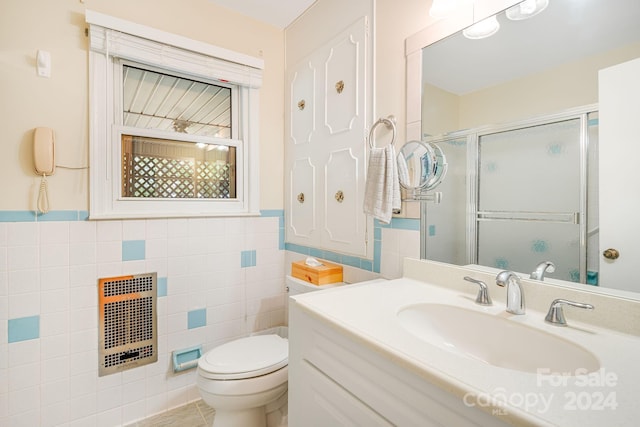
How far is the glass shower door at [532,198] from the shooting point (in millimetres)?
868

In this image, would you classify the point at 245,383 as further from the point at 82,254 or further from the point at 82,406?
the point at 82,254

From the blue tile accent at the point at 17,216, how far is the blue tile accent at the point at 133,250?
38cm

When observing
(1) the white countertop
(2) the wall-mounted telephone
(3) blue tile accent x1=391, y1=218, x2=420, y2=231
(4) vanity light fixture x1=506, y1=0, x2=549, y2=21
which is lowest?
(1) the white countertop

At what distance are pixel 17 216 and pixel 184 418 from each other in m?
1.31

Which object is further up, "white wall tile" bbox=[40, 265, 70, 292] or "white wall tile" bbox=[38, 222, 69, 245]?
"white wall tile" bbox=[38, 222, 69, 245]

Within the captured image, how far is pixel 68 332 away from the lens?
1475 millimetres

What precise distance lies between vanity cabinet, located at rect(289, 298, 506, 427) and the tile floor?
89 cm

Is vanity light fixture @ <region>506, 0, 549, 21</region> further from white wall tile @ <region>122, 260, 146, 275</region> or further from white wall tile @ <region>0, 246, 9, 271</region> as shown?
white wall tile @ <region>0, 246, 9, 271</region>

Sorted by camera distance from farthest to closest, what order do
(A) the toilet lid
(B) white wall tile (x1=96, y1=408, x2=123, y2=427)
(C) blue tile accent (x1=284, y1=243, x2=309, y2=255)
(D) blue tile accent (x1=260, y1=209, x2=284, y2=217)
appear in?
(D) blue tile accent (x1=260, y1=209, x2=284, y2=217) < (C) blue tile accent (x1=284, y1=243, x2=309, y2=255) < (B) white wall tile (x1=96, y1=408, x2=123, y2=427) < (A) the toilet lid

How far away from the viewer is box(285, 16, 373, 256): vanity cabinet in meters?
1.54

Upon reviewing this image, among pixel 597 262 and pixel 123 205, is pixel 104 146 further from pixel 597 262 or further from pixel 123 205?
pixel 597 262

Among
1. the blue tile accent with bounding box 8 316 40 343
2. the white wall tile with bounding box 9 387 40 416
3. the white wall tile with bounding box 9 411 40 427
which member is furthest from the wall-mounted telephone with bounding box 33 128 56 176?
the white wall tile with bounding box 9 411 40 427

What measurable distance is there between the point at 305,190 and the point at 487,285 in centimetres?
119

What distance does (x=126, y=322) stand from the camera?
5.26ft
